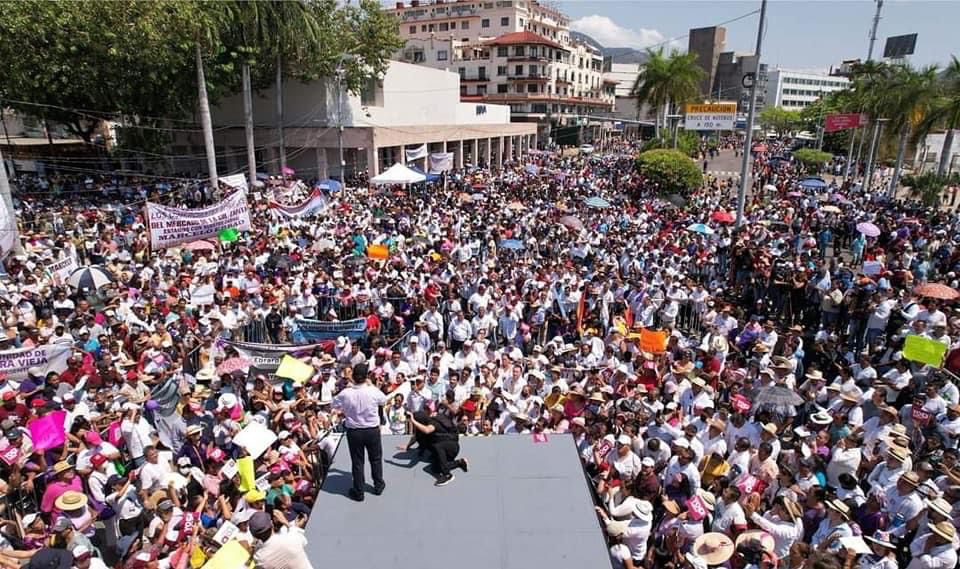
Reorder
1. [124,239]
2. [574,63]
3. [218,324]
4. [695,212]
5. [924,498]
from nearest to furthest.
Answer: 1. [924,498]
2. [218,324]
3. [124,239]
4. [695,212]
5. [574,63]

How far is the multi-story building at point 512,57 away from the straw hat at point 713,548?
193 feet

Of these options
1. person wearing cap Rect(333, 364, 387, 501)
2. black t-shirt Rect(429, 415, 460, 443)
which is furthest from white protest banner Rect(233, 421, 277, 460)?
black t-shirt Rect(429, 415, 460, 443)

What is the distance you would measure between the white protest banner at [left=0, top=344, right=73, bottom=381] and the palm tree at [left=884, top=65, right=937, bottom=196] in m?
33.0

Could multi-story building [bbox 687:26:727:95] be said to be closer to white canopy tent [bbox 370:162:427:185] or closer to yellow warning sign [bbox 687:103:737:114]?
yellow warning sign [bbox 687:103:737:114]

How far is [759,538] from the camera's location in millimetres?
5188

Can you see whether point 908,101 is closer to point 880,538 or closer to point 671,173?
point 671,173

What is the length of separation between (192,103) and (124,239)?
16.1 metres

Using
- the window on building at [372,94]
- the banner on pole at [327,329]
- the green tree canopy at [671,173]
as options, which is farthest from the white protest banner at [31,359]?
the window on building at [372,94]

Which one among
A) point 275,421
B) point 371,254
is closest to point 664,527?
point 275,421

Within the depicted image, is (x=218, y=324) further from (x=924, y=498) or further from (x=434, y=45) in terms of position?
(x=434, y=45)

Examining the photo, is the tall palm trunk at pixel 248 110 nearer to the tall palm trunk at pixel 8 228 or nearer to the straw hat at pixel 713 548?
the tall palm trunk at pixel 8 228

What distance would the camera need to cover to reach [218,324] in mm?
10273

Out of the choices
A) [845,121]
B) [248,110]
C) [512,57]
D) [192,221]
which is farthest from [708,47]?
[192,221]

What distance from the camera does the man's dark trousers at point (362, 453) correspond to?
16.9ft
